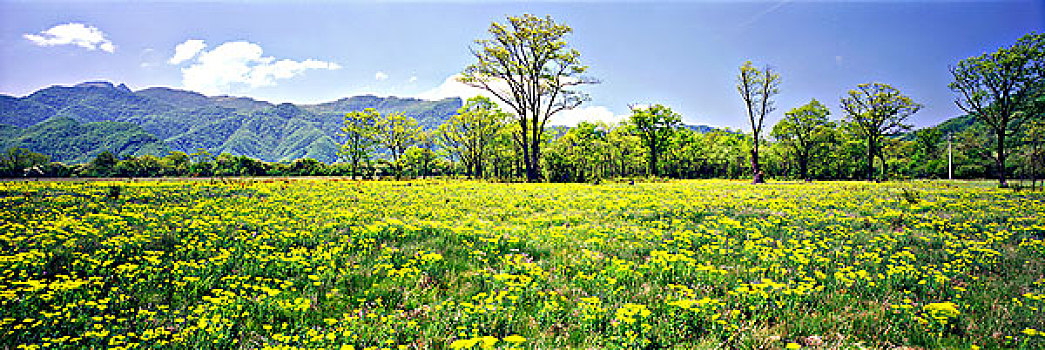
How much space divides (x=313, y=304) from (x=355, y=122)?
6739cm

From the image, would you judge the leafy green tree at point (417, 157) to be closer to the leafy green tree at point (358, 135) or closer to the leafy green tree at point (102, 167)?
the leafy green tree at point (358, 135)

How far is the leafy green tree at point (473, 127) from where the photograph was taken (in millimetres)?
64688

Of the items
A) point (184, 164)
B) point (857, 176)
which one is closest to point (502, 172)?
point (184, 164)

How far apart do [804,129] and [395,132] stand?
7494 cm

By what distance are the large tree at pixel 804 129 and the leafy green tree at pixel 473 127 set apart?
165ft

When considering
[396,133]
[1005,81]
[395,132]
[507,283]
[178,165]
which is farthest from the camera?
[396,133]

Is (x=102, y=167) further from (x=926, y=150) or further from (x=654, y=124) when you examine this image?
(x=926, y=150)

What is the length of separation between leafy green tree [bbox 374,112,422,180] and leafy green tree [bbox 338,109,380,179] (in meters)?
1.63

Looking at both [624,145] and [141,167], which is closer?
[141,167]

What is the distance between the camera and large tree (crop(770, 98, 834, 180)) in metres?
65.7

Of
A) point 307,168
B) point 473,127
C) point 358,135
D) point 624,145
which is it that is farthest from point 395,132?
point 624,145

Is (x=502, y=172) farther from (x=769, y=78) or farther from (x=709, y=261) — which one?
(x=709, y=261)

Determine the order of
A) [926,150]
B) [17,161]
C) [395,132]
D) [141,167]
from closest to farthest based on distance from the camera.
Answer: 1. [17,161]
2. [141,167]
3. [395,132]
4. [926,150]

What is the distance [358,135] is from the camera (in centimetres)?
6631
